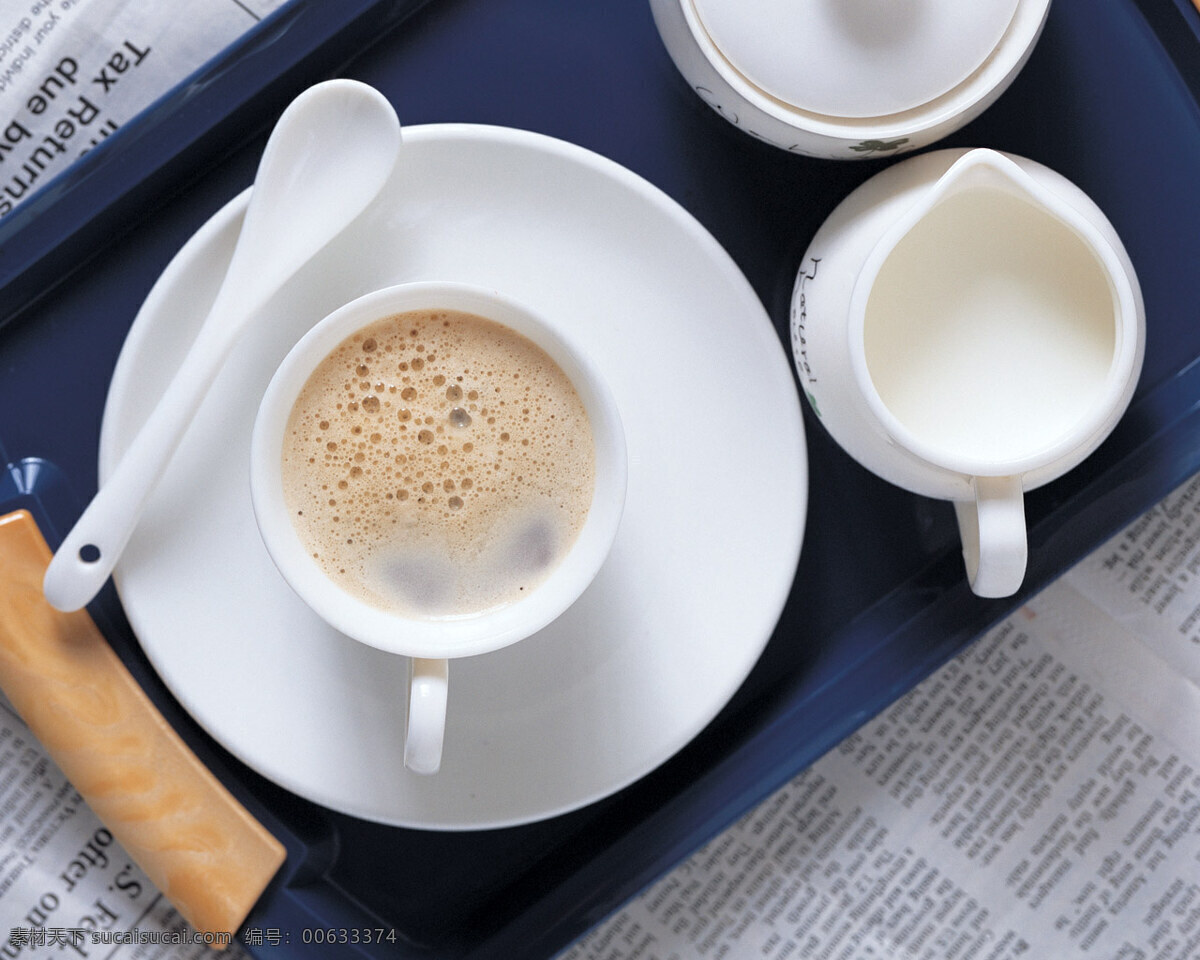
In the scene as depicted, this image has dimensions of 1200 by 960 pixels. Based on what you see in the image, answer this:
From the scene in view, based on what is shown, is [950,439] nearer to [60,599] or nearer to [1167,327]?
[1167,327]

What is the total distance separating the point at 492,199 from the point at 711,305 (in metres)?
0.15

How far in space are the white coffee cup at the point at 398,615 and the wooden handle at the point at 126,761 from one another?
19cm

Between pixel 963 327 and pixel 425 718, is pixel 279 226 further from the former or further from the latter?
pixel 963 327

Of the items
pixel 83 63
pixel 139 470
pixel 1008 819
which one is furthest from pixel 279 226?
pixel 1008 819

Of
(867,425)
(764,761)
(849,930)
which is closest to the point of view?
(867,425)

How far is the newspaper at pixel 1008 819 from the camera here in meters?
0.79

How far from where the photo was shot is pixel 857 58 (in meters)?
0.52

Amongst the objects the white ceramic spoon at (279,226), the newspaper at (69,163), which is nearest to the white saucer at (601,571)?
the white ceramic spoon at (279,226)

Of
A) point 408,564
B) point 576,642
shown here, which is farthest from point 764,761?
point 408,564

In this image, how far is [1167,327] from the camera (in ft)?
2.30

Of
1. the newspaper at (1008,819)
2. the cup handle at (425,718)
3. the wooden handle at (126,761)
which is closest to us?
the cup handle at (425,718)

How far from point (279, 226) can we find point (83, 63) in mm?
276

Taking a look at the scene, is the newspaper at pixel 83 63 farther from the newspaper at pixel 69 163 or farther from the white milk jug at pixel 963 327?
the white milk jug at pixel 963 327

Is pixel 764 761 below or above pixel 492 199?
below
